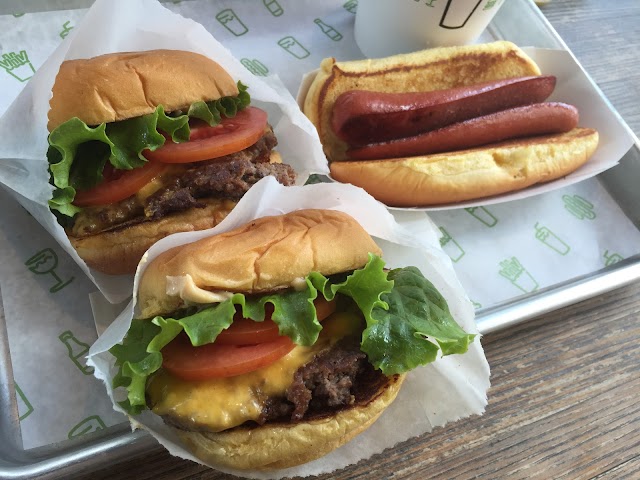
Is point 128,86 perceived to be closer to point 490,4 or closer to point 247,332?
point 247,332

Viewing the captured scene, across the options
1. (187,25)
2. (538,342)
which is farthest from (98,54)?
(538,342)

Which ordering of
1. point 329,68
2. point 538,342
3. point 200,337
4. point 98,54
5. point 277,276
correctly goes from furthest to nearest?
point 329,68
point 538,342
point 98,54
point 277,276
point 200,337

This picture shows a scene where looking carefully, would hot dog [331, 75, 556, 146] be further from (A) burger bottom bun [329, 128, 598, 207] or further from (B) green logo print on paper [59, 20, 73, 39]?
(B) green logo print on paper [59, 20, 73, 39]

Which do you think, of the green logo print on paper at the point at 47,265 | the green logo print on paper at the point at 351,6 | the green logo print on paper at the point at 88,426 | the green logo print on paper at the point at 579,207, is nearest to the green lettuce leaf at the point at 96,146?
the green logo print on paper at the point at 47,265

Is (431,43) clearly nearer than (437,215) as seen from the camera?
No

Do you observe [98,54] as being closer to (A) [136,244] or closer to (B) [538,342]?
(A) [136,244]

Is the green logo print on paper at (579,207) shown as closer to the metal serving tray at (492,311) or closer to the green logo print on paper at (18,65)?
the metal serving tray at (492,311)
